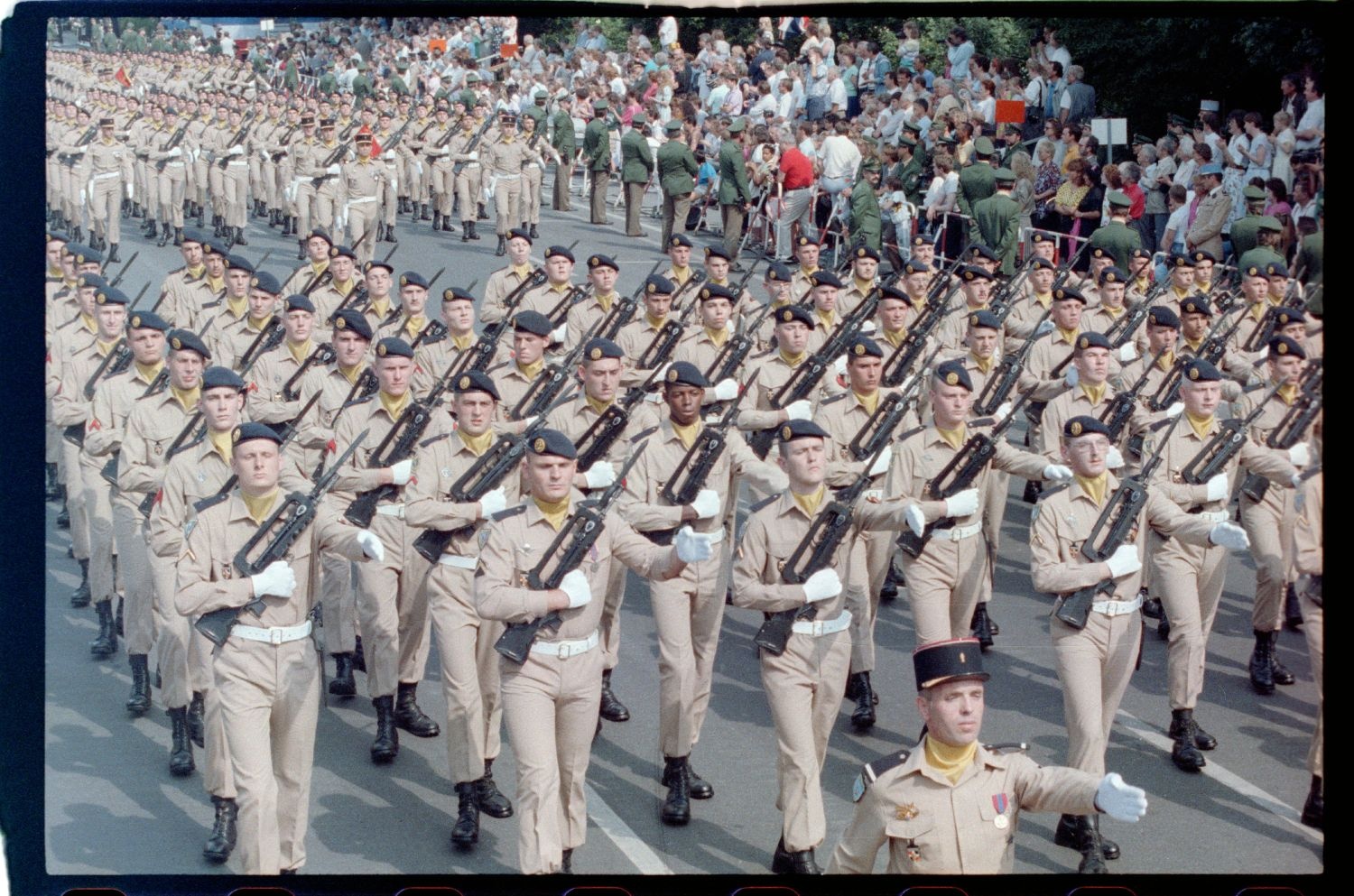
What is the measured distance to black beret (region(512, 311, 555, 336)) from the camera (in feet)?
35.7

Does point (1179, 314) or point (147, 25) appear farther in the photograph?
point (1179, 314)

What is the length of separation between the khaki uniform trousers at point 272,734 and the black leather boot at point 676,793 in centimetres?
157

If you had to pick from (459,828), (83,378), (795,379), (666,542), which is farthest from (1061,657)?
(83,378)

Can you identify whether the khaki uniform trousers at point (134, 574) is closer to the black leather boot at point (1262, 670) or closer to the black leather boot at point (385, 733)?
the black leather boot at point (385, 733)

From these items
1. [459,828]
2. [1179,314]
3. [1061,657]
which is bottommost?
[459,828]

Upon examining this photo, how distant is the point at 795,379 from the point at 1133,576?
3.74 meters

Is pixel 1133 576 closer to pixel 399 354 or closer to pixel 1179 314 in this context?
pixel 1179 314

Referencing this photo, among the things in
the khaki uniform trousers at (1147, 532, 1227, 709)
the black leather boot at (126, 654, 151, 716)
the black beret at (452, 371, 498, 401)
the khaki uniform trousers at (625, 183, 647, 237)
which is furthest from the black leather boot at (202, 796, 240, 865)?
the khaki uniform trousers at (1147, 532, 1227, 709)

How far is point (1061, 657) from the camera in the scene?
816cm

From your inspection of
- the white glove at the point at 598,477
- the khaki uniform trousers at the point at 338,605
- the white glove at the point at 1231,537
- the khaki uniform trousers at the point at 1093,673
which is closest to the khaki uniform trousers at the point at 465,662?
the white glove at the point at 598,477
